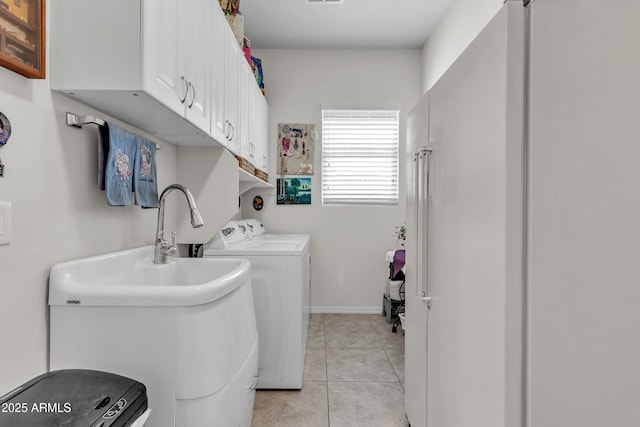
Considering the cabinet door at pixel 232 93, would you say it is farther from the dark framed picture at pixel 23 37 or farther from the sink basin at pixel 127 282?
the dark framed picture at pixel 23 37

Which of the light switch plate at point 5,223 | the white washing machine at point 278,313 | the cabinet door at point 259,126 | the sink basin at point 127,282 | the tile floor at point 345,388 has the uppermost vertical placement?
the cabinet door at point 259,126

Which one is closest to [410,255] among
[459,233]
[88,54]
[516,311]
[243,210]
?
[459,233]

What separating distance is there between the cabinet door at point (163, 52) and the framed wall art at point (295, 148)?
7.44ft

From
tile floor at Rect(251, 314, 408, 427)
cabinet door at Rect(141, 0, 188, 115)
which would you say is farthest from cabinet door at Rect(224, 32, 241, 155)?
tile floor at Rect(251, 314, 408, 427)

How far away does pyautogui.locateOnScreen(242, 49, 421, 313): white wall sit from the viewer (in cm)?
361

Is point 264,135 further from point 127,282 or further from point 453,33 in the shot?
point 127,282

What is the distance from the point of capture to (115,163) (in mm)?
1326

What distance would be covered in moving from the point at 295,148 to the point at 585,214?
3.16 m

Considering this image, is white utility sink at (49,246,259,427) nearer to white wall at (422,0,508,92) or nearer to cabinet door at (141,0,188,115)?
cabinet door at (141,0,188,115)

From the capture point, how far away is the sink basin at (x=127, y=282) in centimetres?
106

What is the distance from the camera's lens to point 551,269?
75 centimetres

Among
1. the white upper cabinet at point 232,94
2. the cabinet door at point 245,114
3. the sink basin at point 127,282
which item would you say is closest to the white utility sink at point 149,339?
the sink basin at point 127,282

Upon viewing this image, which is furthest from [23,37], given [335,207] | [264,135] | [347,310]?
[347,310]

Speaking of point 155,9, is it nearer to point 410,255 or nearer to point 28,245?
point 28,245
